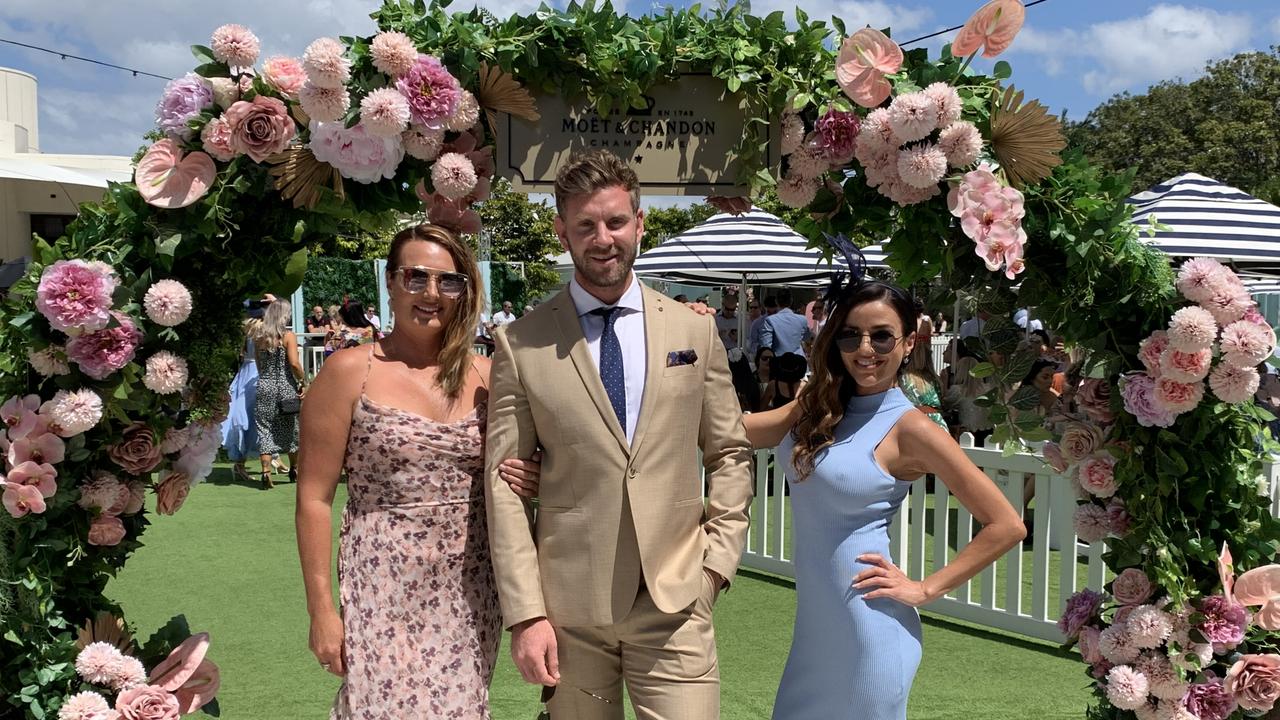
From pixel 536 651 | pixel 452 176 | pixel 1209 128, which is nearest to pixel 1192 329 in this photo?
pixel 536 651

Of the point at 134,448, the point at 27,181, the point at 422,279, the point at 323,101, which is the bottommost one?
the point at 134,448

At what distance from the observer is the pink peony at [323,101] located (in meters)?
2.79

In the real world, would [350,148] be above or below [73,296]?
above

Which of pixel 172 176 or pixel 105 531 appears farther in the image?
pixel 105 531

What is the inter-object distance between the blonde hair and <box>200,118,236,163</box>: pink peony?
1044mm

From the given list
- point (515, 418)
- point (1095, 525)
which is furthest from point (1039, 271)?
point (515, 418)

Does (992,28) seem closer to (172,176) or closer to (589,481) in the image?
(589,481)

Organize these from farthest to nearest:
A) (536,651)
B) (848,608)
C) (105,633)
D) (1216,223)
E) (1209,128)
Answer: (1209,128) < (1216,223) < (105,633) < (848,608) < (536,651)

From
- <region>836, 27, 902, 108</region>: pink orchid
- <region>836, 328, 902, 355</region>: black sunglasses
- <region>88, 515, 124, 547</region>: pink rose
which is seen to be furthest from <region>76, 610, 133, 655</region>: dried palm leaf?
<region>836, 27, 902, 108</region>: pink orchid

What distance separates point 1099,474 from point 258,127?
2.86 meters

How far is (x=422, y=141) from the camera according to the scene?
9.61 ft

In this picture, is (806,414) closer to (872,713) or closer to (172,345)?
(872,713)

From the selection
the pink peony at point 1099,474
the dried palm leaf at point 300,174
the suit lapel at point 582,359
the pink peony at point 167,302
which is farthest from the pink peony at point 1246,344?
the pink peony at point 167,302

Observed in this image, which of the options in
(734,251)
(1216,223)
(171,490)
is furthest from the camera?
(734,251)
